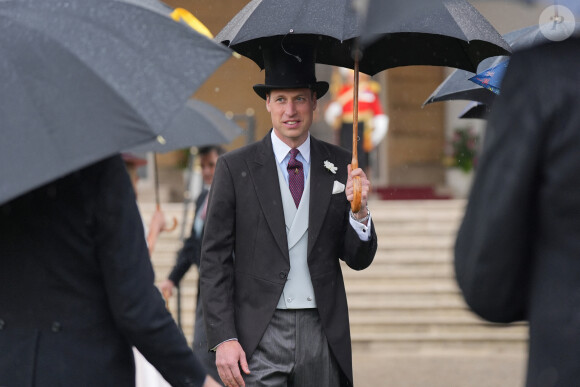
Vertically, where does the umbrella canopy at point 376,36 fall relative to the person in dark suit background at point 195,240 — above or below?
above

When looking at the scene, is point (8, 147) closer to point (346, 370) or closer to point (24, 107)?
point (24, 107)

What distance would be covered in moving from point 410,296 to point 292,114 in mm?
7082

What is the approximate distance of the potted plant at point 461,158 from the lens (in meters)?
17.0

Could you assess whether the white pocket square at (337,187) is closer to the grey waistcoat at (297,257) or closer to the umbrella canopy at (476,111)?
the grey waistcoat at (297,257)

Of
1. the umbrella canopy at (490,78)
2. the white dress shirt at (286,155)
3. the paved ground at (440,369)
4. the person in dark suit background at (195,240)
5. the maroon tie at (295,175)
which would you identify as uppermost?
the umbrella canopy at (490,78)

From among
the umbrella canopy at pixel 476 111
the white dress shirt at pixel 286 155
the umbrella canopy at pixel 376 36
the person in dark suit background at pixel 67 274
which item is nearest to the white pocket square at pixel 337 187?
the white dress shirt at pixel 286 155

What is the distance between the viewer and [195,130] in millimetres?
6402

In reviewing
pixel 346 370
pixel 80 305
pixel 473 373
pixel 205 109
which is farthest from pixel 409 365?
pixel 80 305

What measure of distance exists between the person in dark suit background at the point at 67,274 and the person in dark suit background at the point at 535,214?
0.93 meters

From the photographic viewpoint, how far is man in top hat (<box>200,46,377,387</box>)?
13.5ft

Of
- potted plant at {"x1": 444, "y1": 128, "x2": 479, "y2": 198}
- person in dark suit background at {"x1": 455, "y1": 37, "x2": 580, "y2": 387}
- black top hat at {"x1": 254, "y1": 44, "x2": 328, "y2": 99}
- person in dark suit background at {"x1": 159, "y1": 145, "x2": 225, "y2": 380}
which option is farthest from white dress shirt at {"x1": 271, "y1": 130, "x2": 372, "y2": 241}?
potted plant at {"x1": 444, "y1": 128, "x2": 479, "y2": 198}

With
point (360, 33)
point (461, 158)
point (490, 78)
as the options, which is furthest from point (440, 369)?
point (461, 158)

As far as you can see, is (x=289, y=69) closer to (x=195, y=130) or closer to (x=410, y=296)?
(x=195, y=130)

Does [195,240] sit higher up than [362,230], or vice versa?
[362,230]
